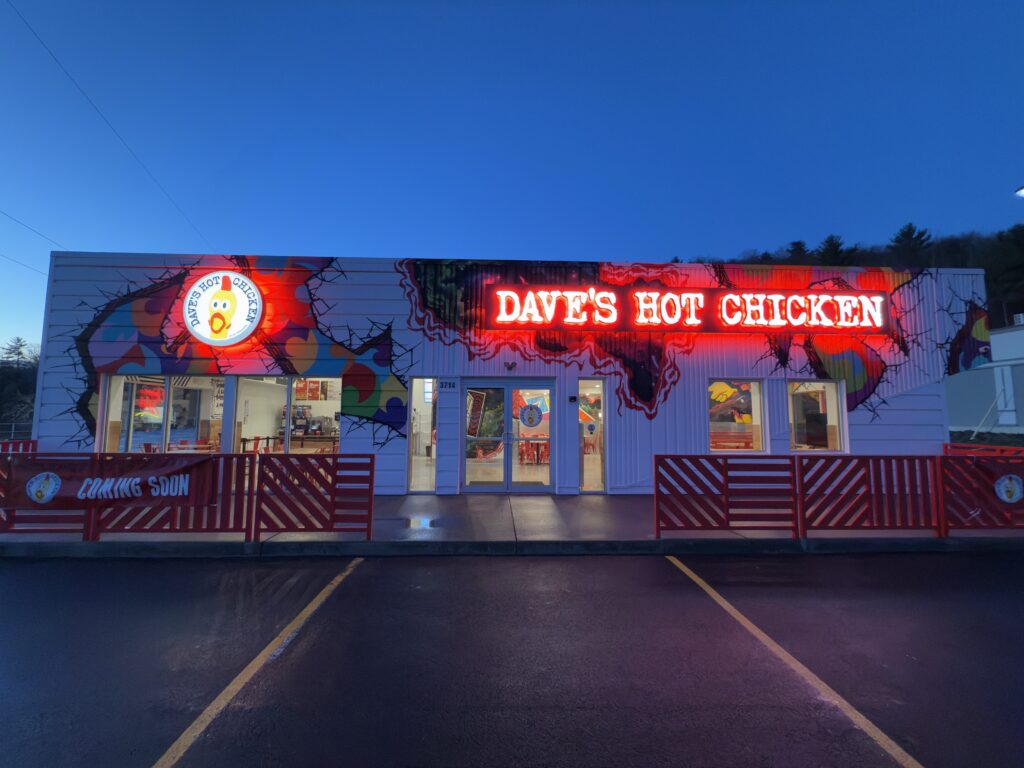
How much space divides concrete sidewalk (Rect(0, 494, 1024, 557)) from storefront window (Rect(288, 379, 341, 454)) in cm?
413

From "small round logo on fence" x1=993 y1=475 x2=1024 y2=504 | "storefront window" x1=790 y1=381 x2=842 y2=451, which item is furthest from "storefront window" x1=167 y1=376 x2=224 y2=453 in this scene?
"small round logo on fence" x1=993 y1=475 x2=1024 y2=504

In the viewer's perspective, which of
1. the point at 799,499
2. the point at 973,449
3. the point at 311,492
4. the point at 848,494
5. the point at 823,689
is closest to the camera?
the point at 823,689

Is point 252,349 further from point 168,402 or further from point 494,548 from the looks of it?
point 494,548

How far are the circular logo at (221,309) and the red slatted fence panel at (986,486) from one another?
43.9 feet

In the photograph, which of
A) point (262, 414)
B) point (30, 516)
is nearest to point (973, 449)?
point (262, 414)

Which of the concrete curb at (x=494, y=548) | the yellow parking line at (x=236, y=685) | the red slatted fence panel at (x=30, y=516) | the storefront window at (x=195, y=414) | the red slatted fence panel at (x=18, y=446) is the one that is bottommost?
the yellow parking line at (x=236, y=685)

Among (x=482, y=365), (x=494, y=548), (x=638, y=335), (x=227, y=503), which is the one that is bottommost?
(x=494, y=548)

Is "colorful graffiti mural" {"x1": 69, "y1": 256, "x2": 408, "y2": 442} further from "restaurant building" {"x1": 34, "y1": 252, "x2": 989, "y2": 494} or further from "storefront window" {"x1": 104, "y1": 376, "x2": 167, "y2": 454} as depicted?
"storefront window" {"x1": 104, "y1": 376, "x2": 167, "y2": 454}

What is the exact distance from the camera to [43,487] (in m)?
6.79

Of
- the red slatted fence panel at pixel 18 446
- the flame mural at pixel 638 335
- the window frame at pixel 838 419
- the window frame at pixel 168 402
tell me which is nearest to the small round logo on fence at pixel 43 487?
the window frame at pixel 168 402

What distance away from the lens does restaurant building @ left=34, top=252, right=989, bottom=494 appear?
11.1 meters

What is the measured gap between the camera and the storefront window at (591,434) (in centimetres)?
1137

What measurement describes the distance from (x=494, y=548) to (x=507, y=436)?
177 inches

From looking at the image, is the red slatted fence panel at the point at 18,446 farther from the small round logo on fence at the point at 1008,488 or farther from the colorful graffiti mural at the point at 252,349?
the small round logo on fence at the point at 1008,488
